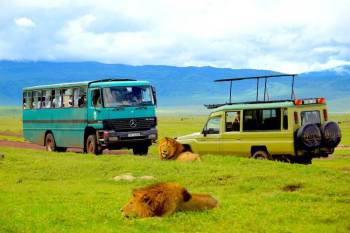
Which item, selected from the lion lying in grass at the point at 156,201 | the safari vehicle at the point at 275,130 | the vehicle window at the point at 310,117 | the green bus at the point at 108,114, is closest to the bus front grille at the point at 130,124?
the green bus at the point at 108,114

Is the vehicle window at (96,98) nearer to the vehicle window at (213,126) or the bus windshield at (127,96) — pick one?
the bus windshield at (127,96)

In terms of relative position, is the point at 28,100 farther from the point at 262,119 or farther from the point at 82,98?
the point at 262,119

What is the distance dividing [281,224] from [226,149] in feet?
42.0

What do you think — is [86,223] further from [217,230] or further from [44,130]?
[44,130]

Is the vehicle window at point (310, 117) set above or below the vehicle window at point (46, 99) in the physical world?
below

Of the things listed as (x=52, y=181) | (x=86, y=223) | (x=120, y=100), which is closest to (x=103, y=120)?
(x=120, y=100)

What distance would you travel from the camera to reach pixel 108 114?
30656 millimetres

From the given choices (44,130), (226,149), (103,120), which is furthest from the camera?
(44,130)

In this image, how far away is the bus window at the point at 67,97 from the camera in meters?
33.5

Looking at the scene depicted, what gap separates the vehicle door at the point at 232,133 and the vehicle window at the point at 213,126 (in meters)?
0.40

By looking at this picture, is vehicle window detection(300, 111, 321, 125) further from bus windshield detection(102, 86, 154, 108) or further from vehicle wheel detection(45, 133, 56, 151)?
vehicle wheel detection(45, 133, 56, 151)

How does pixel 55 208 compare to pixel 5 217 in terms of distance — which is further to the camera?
pixel 55 208

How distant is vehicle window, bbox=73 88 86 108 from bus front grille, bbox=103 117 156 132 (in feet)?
6.97

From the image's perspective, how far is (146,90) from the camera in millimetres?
31703
